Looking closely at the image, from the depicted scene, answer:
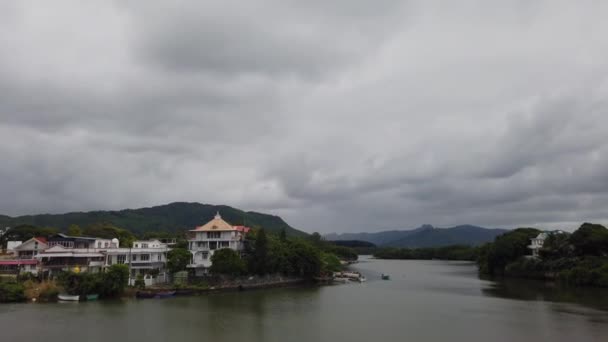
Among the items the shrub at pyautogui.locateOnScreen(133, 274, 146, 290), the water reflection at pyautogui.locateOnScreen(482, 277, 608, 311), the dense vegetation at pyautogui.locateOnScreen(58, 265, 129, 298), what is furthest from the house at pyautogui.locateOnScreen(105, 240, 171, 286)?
the water reflection at pyautogui.locateOnScreen(482, 277, 608, 311)

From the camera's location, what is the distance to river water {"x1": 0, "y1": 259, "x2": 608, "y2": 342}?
1052 inches

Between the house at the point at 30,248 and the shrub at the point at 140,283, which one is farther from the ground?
the house at the point at 30,248

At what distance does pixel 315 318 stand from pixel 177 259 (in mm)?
20584

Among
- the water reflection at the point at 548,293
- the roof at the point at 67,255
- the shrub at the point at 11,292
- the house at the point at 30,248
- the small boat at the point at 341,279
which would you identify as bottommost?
the water reflection at the point at 548,293

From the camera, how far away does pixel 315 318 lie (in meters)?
32.7

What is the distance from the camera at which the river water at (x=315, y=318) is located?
26.7 m

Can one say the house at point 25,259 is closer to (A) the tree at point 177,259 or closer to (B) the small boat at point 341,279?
(A) the tree at point 177,259

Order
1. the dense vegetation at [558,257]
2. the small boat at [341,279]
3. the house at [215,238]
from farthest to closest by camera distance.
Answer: the small boat at [341,279] < the dense vegetation at [558,257] < the house at [215,238]

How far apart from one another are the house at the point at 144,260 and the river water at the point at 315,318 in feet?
20.7

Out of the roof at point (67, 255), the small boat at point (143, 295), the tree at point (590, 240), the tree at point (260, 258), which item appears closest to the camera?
the small boat at point (143, 295)

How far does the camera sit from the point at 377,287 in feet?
187

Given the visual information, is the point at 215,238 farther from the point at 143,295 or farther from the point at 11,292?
the point at 11,292

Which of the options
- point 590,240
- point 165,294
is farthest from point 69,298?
point 590,240

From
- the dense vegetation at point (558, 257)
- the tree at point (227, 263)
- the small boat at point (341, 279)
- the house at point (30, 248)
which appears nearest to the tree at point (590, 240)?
the dense vegetation at point (558, 257)
